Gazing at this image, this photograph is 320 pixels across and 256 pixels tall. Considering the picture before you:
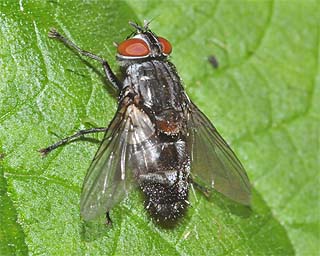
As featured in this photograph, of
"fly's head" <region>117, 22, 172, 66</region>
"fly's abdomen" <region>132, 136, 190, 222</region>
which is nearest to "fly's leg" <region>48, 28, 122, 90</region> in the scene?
"fly's head" <region>117, 22, 172, 66</region>

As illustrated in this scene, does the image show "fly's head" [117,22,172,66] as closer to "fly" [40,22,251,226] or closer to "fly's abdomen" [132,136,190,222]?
"fly" [40,22,251,226]

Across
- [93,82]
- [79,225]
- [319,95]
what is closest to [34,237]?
[79,225]

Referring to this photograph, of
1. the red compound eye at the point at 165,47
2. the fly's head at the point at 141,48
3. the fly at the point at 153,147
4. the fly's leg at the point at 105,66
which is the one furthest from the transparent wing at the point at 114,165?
the red compound eye at the point at 165,47

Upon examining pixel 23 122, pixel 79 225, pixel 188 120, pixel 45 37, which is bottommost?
pixel 79 225

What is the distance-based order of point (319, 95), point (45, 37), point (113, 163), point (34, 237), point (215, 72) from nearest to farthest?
1. point (34, 237)
2. point (113, 163)
3. point (45, 37)
4. point (215, 72)
5. point (319, 95)

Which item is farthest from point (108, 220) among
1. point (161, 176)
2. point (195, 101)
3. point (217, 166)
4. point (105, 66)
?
point (195, 101)

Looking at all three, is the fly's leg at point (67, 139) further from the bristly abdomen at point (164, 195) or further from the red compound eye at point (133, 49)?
the red compound eye at point (133, 49)

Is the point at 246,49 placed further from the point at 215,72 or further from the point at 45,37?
the point at 45,37
